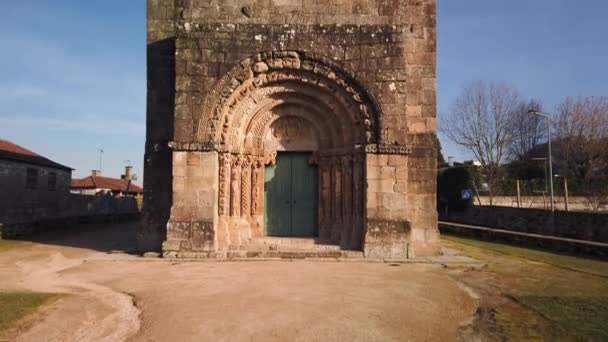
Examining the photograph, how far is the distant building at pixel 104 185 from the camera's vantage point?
3728 centimetres

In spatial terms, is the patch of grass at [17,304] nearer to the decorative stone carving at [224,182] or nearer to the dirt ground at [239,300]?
the dirt ground at [239,300]

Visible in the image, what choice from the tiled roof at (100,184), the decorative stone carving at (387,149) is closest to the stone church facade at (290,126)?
the decorative stone carving at (387,149)

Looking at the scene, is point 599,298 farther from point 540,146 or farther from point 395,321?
point 540,146

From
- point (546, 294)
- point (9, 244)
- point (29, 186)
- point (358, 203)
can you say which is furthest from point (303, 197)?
point (29, 186)

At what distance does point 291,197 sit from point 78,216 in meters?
13.0

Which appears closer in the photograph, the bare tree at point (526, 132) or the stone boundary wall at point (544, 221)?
the stone boundary wall at point (544, 221)

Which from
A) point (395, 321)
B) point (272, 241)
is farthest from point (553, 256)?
point (395, 321)

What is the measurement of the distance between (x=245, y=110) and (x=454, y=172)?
21.9m

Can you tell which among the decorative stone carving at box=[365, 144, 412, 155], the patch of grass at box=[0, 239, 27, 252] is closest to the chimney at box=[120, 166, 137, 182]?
the patch of grass at box=[0, 239, 27, 252]

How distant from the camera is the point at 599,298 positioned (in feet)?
18.9

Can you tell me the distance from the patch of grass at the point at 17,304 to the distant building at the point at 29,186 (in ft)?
46.5

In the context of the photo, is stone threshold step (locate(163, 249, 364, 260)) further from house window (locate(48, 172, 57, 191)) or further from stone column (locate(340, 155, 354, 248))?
house window (locate(48, 172, 57, 191))

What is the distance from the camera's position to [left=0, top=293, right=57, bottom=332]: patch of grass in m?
4.54

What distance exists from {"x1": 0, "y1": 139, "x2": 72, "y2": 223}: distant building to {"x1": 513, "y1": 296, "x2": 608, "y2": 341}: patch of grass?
19.0 m
